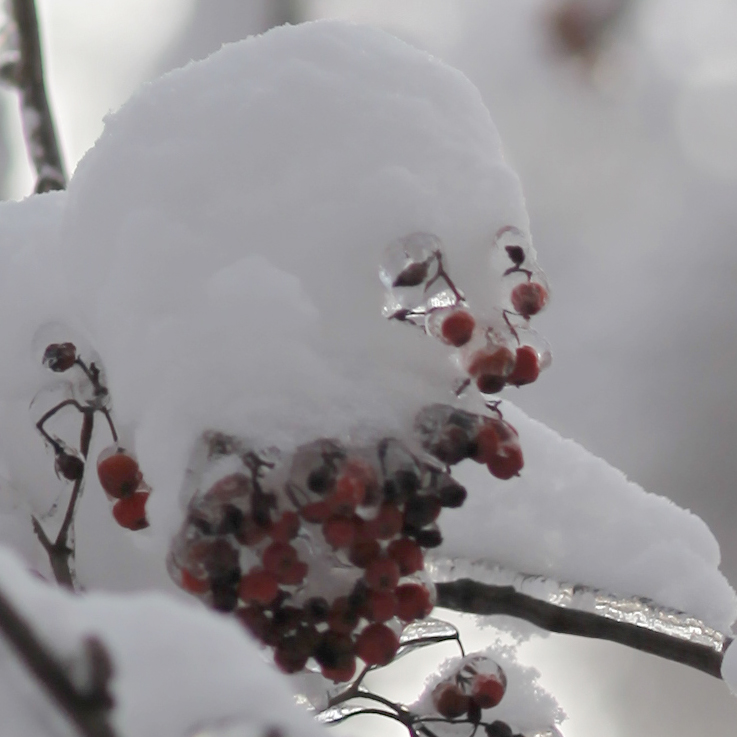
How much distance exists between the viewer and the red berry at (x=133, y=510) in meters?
0.88

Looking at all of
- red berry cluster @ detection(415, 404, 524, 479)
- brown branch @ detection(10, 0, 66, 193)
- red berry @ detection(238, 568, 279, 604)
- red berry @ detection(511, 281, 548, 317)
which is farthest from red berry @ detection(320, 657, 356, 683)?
brown branch @ detection(10, 0, 66, 193)

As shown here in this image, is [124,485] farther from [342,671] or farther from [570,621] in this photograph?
[570,621]

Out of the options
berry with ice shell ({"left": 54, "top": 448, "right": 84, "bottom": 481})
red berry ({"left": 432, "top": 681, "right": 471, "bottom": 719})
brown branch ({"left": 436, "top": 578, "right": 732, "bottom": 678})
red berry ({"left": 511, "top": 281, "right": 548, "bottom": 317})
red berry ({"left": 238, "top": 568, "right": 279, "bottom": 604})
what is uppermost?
red berry ({"left": 511, "top": 281, "right": 548, "bottom": 317})

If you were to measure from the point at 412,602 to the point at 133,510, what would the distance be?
0.27 m

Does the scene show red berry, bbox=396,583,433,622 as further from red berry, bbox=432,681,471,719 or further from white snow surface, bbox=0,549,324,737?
white snow surface, bbox=0,549,324,737

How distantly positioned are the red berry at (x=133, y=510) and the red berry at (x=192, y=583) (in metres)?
0.13

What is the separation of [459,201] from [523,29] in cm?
474

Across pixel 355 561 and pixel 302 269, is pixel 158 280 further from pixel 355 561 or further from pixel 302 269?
pixel 355 561

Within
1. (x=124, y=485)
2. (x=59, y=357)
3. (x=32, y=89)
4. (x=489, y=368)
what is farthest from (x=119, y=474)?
(x=32, y=89)

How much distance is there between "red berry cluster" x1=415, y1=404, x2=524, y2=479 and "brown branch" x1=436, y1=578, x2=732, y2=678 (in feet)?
0.90

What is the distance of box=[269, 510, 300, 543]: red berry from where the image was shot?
78 centimetres

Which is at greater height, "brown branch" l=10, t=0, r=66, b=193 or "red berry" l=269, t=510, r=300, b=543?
"brown branch" l=10, t=0, r=66, b=193

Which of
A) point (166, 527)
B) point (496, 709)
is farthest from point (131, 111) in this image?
point (496, 709)

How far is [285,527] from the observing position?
78 centimetres
